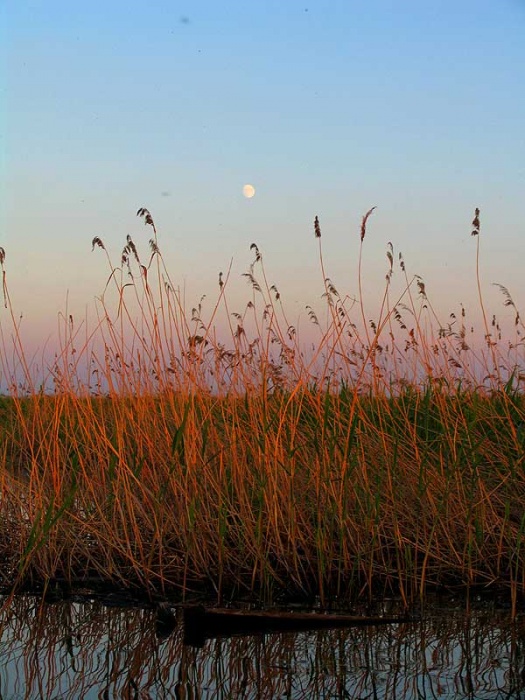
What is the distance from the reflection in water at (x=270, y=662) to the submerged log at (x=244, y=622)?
43 mm

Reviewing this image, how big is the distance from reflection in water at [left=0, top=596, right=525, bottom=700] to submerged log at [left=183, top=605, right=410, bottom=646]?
1.7 inches

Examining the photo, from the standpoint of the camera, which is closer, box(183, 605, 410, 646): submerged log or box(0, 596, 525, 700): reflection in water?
box(0, 596, 525, 700): reflection in water

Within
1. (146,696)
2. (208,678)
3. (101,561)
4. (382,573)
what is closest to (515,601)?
(382,573)

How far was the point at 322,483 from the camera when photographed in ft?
11.4

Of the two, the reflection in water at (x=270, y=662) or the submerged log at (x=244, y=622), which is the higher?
the submerged log at (x=244, y=622)

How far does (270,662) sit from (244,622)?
0.90 feet

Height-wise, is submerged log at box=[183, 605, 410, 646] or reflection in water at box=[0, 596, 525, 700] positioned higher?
submerged log at box=[183, 605, 410, 646]

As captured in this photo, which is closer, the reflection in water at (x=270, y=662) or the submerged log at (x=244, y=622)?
the reflection in water at (x=270, y=662)

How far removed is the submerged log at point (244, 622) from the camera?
2.80 metres

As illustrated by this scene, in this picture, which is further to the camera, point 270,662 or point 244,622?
point 244,622

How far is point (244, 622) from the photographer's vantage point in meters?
2.83

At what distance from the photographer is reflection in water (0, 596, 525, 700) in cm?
238

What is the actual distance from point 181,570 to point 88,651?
772 mm

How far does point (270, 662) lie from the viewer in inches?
101
